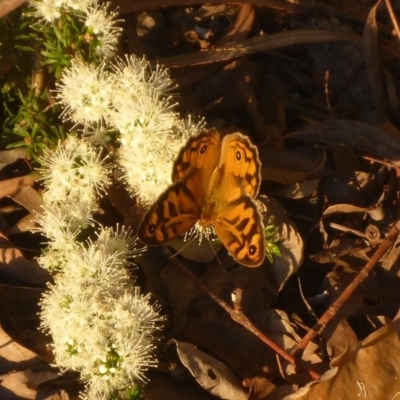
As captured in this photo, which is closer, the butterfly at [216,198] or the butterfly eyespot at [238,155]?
the butterfly at [216,198]

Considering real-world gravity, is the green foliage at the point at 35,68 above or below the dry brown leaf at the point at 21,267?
above

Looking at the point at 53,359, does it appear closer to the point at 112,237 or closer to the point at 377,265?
the point at 112,237

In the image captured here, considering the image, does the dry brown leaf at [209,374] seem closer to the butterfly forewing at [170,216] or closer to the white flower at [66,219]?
the butterfly forewing at [170,216]

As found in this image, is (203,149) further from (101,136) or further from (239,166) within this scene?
(101,136)

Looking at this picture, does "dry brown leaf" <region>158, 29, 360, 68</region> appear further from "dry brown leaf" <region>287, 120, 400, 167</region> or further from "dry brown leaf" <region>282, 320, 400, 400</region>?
"dry brown leaf" <region>282, 320, 400, 400</region>

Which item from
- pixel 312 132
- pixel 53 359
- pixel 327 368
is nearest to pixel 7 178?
pixel 53 359

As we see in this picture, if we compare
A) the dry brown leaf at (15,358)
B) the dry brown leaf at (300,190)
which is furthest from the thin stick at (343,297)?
the dry brown leaf at (15,358)
